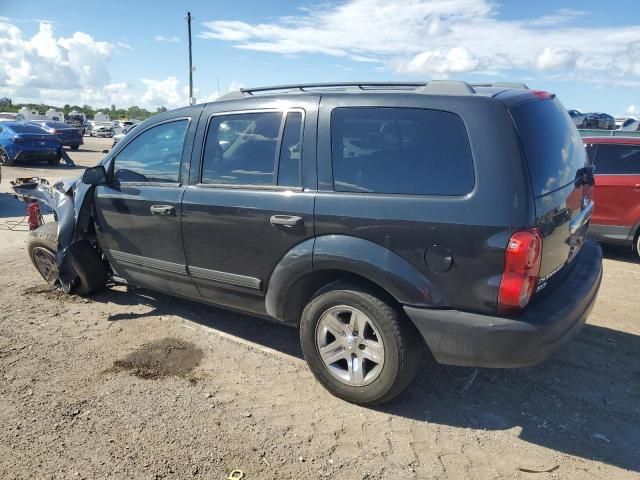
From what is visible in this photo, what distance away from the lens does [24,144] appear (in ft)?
55.3

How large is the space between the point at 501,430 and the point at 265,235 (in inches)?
73.7

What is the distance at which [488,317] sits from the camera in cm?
272

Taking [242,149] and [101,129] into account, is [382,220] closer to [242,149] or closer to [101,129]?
[242,149]

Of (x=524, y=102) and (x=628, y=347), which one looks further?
(x=628, y=347)

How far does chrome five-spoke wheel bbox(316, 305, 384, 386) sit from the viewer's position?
3127 millimetres

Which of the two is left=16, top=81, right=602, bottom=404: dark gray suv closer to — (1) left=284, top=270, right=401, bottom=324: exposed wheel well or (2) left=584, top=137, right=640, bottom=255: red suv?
(1) left=284, top=270, right=401, bottom=324: exposed wheel well

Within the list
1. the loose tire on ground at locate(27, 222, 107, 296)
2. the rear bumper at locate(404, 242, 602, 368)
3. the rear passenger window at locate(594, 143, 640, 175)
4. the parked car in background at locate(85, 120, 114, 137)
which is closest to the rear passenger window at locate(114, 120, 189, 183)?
the loose tire on ground at locate(27, 222, 107, 296)

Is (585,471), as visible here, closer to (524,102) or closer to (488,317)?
(488,317)

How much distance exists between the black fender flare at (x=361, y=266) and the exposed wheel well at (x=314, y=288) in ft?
0.19

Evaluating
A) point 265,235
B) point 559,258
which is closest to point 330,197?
point 265,235

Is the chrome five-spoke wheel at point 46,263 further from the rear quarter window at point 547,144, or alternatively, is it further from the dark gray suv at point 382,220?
the rear quarter window at point 547,144

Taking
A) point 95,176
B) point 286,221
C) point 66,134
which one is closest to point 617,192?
point 286,221

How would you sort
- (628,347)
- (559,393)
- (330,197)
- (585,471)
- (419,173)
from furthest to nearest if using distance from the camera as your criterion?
(628,347), (559,393), (330,197), (419,173), (585,471)

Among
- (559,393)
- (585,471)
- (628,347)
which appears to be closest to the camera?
(585,471)
